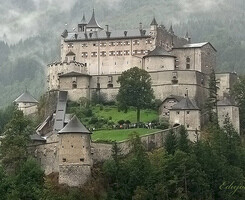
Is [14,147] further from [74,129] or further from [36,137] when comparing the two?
[74,129]

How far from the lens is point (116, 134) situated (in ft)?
257

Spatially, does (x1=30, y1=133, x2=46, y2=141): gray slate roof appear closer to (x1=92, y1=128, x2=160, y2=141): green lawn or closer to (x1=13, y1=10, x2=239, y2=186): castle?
(x1=13, y1=10, x2=239, y2=186): castle

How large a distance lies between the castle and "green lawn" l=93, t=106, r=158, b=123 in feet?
5.58

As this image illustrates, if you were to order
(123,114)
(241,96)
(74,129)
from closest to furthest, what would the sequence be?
1. (74,129)
2. (123,114)
3. (241,96)

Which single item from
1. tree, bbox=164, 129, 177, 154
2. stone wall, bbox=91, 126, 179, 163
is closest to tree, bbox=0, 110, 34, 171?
stone wall, bbox=91, 126, 179, 163

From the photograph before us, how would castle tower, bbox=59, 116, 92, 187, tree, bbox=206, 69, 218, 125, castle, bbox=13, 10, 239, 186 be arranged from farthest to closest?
tree, bbox=206, 69, 218, 125 → castle, bbox=13, 10, 239, 186 → castle tower, bbox=59, 116, 92, 187

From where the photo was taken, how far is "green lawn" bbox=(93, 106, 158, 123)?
85.8 metres

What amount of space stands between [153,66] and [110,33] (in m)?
11.1

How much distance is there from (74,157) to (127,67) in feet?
109

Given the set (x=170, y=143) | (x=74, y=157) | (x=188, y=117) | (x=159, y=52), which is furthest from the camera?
(x=159, y=52)

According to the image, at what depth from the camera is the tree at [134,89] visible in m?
86.0

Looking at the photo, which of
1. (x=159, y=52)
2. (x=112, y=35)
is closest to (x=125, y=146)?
(x=159, y=52)

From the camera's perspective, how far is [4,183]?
68.6 m

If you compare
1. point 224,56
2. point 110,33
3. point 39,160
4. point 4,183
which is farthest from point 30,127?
point 224,56
